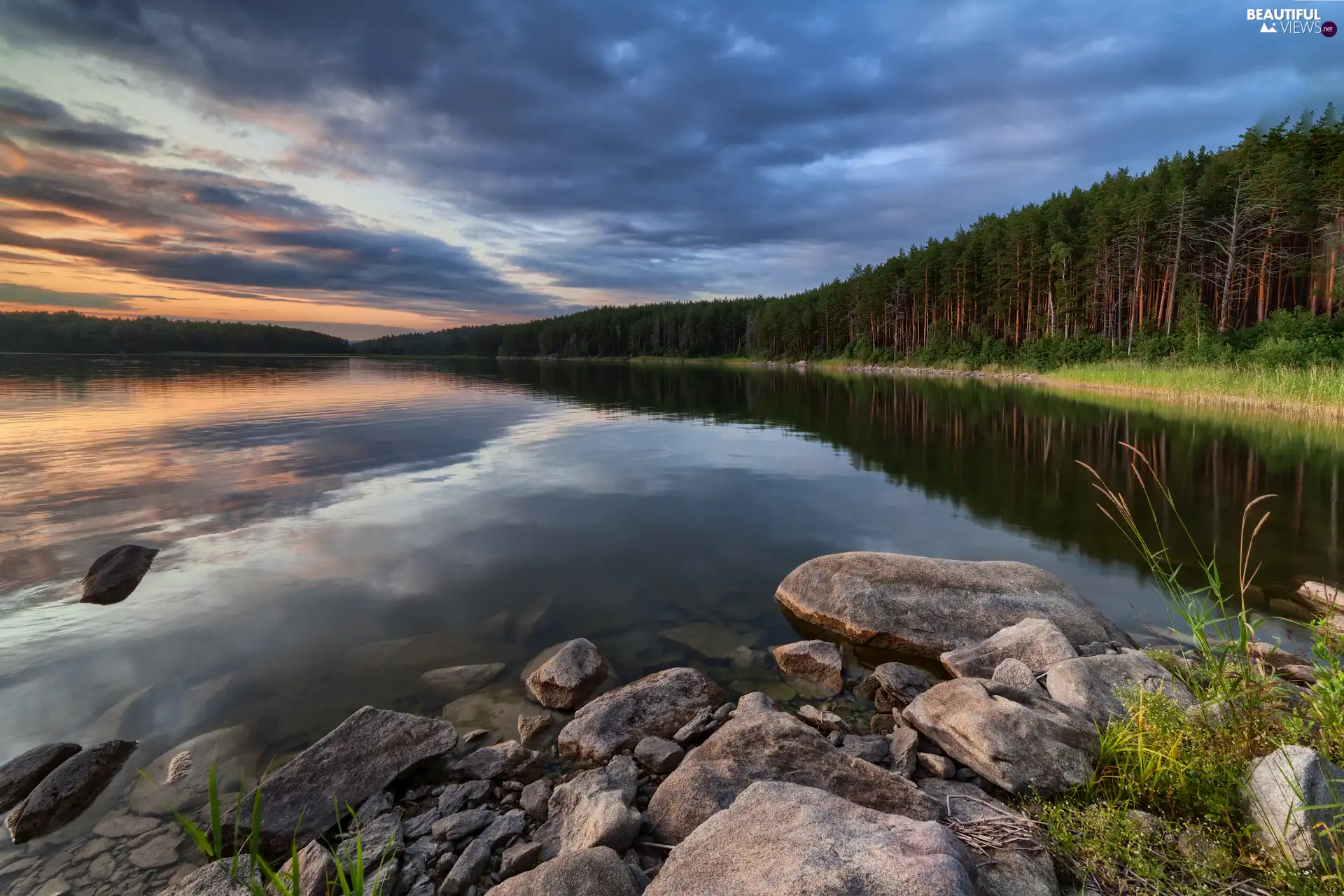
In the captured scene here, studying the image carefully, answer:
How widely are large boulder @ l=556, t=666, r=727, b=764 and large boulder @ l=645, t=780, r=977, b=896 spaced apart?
2907mm

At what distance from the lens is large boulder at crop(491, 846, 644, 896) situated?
4340mm

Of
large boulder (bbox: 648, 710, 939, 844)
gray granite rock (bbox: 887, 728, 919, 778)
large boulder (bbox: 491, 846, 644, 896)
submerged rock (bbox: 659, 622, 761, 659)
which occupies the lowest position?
submerged rock (bbox: 659, 622, 761, 659)

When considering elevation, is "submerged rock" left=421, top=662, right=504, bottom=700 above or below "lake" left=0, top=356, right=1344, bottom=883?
below

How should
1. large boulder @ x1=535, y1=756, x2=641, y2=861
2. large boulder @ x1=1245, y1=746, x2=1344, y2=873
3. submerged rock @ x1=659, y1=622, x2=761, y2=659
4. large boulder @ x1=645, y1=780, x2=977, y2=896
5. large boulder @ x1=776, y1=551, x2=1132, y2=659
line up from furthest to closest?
submerged rock @ x1=659, y1=622, x2=761, y2=659 → large boulder @ x1=776, y1=551, x2=1132, y2=659 → large boulder @ x1=535, y1=756, x2=641, y2=861 → large boulder @ x1=1245, y1=746, x2=1344, y2=873 → large boulder @ x1=645, y1=780, x2=977, y2=896

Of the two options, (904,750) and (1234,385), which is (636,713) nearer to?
(904,750)

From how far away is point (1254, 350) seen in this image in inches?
1845

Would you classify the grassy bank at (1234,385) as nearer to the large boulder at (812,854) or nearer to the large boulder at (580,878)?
the large boulder at (812,854)

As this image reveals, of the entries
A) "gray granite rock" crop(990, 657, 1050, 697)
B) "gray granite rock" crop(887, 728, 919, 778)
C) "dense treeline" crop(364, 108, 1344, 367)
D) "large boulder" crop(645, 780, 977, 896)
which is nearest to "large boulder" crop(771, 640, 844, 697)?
"gray granite rock" crop(887, 728, 919, 778)

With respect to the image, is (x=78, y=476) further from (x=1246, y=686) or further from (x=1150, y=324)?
(x=1150, y=324)

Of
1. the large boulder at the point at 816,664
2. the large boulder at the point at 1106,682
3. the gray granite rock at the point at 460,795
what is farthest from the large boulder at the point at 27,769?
the large boulder at the point at 1106,682

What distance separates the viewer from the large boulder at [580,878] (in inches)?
171

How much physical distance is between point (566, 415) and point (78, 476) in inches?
1082

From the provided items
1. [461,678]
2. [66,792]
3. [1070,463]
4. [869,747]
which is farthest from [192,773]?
[1070,463]

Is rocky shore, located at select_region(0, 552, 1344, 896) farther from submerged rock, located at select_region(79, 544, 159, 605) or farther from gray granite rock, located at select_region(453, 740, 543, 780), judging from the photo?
submerged rock, located at select_region(79, 544, 159, 605)
